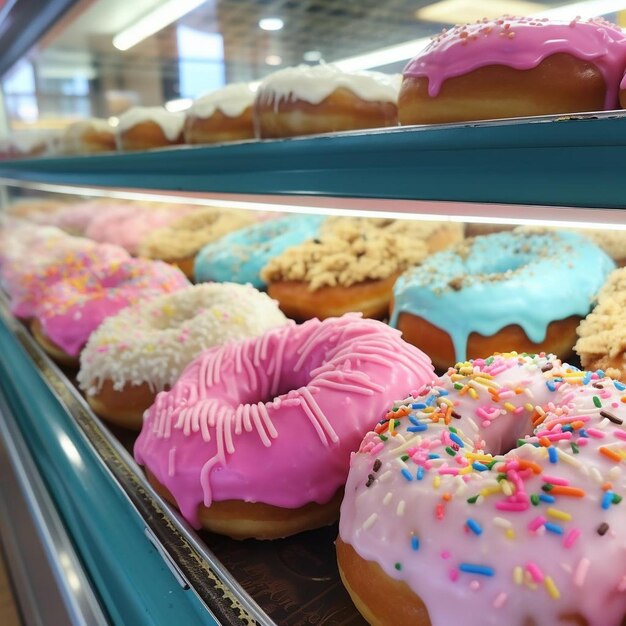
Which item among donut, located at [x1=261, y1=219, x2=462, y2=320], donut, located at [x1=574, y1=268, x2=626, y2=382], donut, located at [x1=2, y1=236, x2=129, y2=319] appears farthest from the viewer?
donut, located at [x1=2, y1=236, x2=129, y2=319]

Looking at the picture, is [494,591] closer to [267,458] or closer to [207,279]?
[267,458]

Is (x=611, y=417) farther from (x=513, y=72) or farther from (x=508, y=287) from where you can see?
(x=508, y=287)

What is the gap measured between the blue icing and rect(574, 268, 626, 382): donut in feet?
0.32

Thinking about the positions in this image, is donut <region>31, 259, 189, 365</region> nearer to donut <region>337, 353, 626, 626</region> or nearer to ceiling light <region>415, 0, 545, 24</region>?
ceiling light <region>415, 0, 545, 24</region>

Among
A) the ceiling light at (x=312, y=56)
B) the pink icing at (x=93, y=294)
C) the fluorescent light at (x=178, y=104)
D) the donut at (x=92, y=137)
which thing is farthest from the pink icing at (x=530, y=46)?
the fluorescent light at (x=178, y=104)

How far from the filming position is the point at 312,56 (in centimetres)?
249

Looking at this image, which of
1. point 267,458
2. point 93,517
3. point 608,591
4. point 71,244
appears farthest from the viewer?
point 71,244

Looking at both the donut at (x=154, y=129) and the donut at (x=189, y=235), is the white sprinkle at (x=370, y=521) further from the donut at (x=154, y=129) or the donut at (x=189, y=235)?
the donut at (x=189, y=235)

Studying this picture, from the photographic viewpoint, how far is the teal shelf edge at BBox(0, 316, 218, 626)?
0.95m

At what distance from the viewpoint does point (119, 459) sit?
4.61 ft

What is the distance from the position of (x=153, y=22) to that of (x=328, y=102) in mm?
1957

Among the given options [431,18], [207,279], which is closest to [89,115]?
[207,279]

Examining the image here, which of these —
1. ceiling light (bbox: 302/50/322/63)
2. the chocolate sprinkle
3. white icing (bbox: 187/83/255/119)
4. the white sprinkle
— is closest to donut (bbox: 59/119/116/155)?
ceiling light (bbox: 302/50/322/63)

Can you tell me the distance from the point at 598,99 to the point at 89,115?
12.6ft
